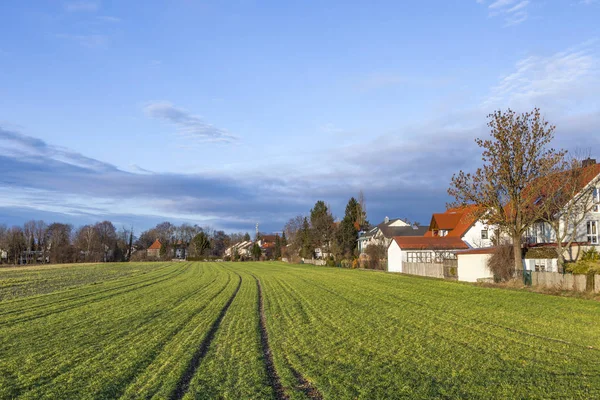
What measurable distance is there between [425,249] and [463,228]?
633cm

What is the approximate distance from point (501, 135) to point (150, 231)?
16690cm

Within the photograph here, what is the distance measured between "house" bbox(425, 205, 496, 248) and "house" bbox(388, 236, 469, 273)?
1202 mm

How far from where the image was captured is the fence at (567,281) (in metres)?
28.0

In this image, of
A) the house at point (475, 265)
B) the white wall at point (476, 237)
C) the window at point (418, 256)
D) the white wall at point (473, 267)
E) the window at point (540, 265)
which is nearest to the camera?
the window at point (540, 265)

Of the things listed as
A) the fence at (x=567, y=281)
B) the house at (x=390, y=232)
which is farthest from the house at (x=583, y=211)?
the house at (x=390, y=232)

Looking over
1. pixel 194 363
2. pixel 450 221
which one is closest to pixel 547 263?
pixel 450 221

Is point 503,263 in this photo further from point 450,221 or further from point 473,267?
point 450,221

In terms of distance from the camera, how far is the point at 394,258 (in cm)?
6056

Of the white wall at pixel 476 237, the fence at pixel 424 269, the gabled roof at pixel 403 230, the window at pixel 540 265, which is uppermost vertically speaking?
the gabled roof at pixel 403 230

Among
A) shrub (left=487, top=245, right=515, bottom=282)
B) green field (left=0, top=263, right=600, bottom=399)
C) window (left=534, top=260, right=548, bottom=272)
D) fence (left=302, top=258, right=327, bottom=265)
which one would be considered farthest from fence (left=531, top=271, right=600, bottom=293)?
fence (left=302, top=258, right=327, bottom=265)

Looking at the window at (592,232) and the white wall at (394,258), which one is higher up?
the window at (592,232)

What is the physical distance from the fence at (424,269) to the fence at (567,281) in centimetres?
1436

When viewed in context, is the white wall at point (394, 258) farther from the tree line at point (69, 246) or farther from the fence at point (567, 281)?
the tree line at point (69, 246)

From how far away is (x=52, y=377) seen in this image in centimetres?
1027
